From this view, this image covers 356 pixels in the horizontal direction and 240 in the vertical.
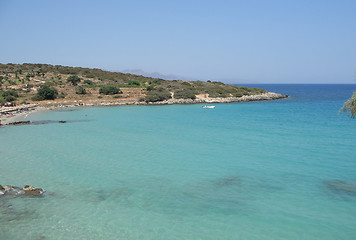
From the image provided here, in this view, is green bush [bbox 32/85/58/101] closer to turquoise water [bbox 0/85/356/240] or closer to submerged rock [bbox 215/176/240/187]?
turquoise water [bbox 0/85/356/240]

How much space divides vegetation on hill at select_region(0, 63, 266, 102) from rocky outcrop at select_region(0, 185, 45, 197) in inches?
1583

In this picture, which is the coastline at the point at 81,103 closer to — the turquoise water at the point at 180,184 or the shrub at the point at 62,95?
the shrub at the point at 62,95

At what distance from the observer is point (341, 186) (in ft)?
43.5

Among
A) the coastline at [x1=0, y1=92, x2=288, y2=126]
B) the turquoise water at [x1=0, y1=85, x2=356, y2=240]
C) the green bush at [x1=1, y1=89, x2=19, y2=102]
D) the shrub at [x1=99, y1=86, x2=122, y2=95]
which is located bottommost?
the turquoise water at [x1=0, y1=85, x2=356, y2=240]

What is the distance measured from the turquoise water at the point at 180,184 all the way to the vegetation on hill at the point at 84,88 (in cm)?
3181

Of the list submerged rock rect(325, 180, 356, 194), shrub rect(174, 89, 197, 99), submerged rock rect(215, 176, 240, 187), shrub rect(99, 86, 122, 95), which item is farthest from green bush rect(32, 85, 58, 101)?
submerged rock rect(325, 180, 356, 194)

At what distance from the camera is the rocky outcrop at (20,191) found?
1238cm

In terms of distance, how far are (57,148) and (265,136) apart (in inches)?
608

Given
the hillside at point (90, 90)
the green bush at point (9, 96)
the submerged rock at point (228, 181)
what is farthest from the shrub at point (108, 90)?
the submerged rock at point (228, 181)

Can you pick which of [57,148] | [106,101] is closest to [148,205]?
[57,148]

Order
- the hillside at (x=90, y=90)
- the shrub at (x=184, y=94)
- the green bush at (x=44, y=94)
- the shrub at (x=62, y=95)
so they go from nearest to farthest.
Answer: the green bush at (x=44, y=94), the hillside at (x=90, y=90), the shrub at (x=62, y=95), the shrub at (x=184, y=94)

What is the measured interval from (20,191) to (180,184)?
6.65 meters

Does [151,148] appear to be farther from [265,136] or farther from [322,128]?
[322,128]

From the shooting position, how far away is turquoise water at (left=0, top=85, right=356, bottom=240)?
991 centimetres
